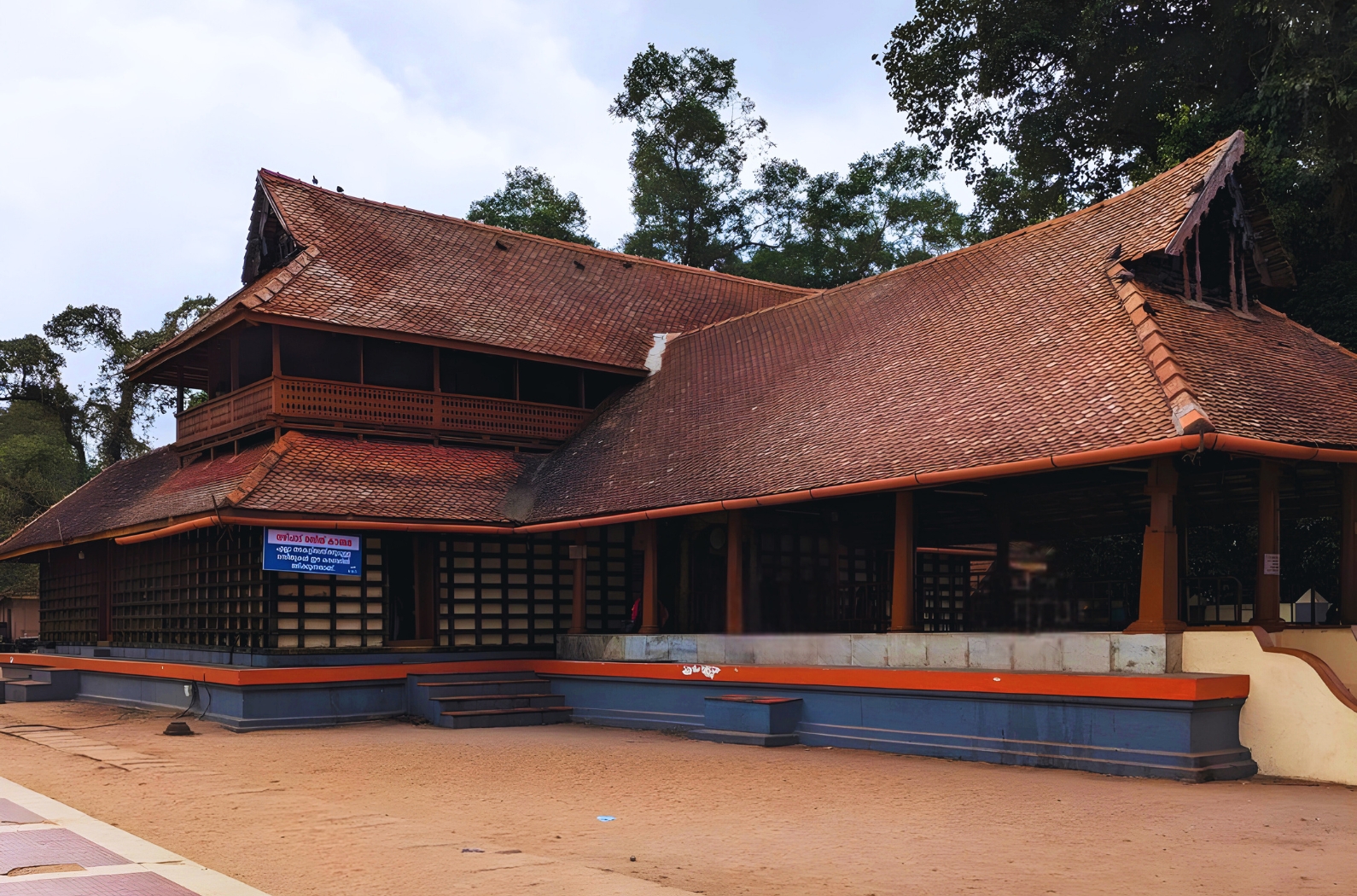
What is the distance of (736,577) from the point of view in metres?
15.6

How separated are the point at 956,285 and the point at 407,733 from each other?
363 inches

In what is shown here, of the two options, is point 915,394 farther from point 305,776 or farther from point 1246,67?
point 1246,67

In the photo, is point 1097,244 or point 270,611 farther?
point 270,611

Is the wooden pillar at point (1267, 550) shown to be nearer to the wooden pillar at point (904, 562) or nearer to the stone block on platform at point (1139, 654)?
the stone block on platform at point (1139, 654)

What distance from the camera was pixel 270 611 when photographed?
54.4 ft

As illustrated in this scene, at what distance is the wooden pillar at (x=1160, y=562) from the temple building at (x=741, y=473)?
0.05 m

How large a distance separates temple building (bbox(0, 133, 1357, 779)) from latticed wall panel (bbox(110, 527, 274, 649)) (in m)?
0.07

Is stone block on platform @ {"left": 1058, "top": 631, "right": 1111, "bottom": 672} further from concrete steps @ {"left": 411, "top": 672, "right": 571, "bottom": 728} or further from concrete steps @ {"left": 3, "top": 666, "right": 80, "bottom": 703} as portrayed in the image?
concrete steps @ {"left": 3, "top": 666, "right": 80, "bottom": 703}

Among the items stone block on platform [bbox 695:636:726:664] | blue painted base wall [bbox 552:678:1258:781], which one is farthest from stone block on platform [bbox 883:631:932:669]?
stone block on platform [bbox 695:636:726:664]

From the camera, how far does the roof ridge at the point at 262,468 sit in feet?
52.3

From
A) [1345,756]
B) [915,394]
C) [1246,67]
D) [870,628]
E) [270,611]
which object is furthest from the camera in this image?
[1246,67]

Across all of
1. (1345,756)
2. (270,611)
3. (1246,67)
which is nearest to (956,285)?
(1345,756)

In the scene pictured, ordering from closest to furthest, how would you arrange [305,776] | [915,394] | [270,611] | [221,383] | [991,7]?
[305,776] < [915,394] < [270,611] < [221,383] < [991,7]

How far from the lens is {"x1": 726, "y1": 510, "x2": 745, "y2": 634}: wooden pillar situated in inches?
613
